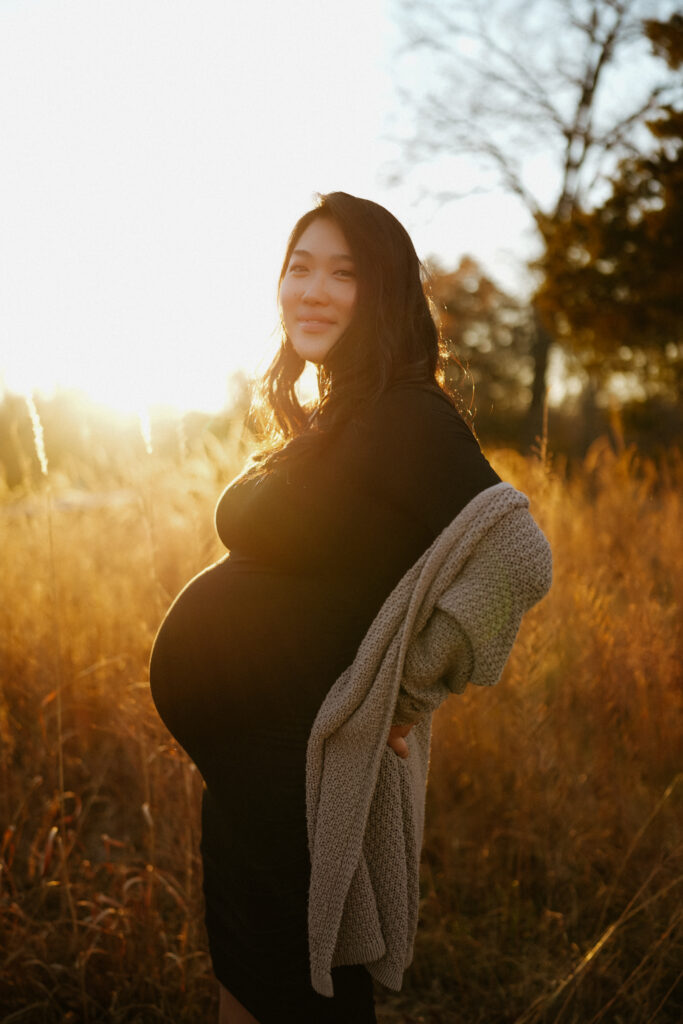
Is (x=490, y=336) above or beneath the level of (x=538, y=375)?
above

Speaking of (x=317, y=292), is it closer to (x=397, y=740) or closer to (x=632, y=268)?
(x=397, y=740)

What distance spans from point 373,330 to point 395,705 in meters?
0.78

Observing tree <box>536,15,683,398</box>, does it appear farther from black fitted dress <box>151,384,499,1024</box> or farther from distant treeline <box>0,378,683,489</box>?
black fitted dress <box>151,384,499,1024</box>

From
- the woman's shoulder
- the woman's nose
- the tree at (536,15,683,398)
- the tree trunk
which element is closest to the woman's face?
the woman's nose

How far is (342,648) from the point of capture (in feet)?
4.26

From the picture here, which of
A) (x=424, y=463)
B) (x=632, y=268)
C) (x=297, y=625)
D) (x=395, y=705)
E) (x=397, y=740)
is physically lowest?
(x=397, y=740)

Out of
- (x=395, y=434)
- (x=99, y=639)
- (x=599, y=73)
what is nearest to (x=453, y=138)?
(x=599, y=73)

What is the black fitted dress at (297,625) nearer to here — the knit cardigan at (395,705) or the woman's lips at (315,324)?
the knit cardigan at (395,705)

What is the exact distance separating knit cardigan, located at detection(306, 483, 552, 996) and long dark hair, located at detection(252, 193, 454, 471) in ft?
1.11

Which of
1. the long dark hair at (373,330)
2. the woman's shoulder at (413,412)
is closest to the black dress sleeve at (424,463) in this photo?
the woman's shoulder at (413,412)

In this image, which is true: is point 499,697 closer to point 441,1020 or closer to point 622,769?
point 622,769

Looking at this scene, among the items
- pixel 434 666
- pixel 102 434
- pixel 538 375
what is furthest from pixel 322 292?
pixel 538 375

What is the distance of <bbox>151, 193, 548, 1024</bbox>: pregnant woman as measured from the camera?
1.19 metres

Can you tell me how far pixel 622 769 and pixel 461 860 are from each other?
64 centimetres
